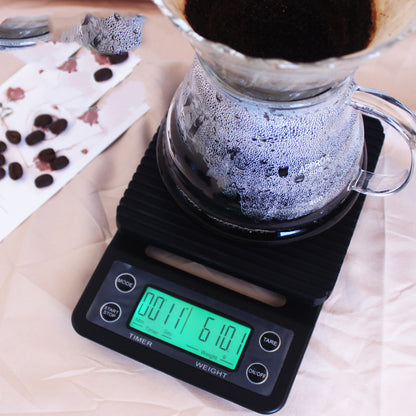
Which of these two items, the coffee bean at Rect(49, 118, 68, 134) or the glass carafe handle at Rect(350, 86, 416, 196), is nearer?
the glass carafe handle at Rect(350, 86, 416, 196)

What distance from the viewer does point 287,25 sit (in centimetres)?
44

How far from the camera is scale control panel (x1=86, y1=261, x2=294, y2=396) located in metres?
0.53

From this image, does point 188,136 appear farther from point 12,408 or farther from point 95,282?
point 12,408

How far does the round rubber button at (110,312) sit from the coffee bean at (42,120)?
28cm

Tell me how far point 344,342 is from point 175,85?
0.42 m

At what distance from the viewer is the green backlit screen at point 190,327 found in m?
0.54

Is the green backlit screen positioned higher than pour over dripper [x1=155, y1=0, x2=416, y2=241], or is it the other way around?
pour over dripper [x1=155, y1=0, x2=416, y2=241]

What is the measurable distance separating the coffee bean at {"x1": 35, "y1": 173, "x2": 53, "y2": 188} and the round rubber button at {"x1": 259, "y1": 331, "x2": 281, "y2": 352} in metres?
0.34

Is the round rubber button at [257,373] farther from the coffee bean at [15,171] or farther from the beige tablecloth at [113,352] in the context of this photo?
the coffee bean at [15,171]

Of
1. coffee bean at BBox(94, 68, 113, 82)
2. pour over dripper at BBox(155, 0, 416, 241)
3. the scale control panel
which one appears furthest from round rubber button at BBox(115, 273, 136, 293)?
coffee bean at BBox(94, 68, 113, 82)

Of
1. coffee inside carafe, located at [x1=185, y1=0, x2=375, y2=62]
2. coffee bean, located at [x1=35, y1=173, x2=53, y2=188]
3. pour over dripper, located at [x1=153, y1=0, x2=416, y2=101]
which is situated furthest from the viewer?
coffee bean, located at [x1=35, y1=173, x2=53, y2=188]

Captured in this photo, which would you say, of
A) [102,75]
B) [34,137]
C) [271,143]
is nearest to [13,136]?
[34,137]

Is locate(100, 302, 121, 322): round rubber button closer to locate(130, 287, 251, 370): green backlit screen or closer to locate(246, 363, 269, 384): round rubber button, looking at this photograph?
locate(130, 287, 251, 370): green backlit screen

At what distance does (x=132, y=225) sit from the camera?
0.55 metres
